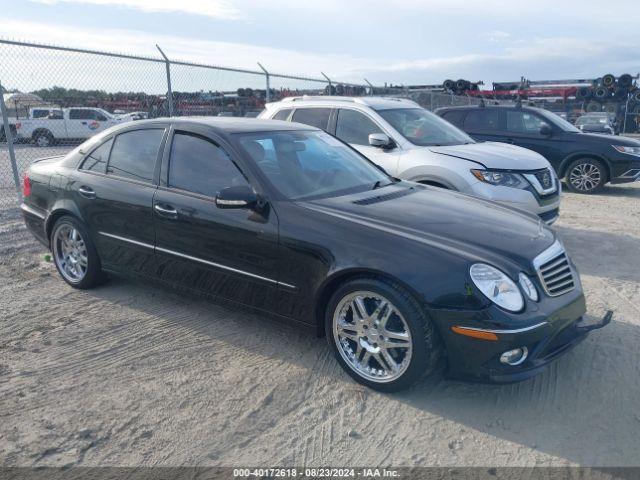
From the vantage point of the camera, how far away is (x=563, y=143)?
412 inches

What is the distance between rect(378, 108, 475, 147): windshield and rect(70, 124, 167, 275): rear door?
11.4ft

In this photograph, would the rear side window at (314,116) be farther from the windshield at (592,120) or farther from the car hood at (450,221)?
the windshield at (592,120)

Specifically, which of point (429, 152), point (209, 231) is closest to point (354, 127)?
point (429, 152)

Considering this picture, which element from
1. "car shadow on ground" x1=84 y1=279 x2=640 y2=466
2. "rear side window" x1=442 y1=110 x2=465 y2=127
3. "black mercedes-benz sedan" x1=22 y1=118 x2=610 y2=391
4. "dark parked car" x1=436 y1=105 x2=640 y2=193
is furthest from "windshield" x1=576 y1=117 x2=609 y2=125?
"black mercedes-benz sedan" x1=22 y1=118 x2=610 y2=391

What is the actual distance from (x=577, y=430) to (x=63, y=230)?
4.48m

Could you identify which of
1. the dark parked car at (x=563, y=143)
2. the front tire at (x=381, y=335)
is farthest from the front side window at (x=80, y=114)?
the front tire at (x=381, y=335)

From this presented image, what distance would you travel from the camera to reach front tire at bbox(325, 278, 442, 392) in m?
3.11

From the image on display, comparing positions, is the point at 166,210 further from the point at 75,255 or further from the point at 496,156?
the point at 496,156

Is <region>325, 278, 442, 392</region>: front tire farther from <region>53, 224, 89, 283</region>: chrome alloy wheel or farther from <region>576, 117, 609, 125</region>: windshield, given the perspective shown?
<region>576, 117, 609, 125</region>: windshield

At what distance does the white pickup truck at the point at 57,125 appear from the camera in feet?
44.0

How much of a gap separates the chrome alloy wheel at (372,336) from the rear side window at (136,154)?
204cm

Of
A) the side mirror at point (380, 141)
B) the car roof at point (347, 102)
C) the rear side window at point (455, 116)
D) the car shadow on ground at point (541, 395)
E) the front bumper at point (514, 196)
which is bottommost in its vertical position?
the car shadow on ground at point (541, 395)

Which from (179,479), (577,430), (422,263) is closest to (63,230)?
(179,479)

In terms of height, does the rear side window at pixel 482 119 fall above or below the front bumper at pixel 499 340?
above
